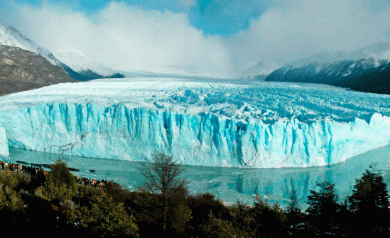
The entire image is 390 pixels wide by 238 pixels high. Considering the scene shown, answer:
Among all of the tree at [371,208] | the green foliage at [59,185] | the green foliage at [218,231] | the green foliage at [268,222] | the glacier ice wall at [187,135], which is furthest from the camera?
the glacier ice wall at [187,135]

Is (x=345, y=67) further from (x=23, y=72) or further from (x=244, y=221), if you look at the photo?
(x=23, y=72)

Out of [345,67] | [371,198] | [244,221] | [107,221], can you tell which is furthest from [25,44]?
[371,198]

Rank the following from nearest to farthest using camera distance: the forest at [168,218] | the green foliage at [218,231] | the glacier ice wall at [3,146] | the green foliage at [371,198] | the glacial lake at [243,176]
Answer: the green foliage at [218,231], the forest at [168,218], the green foliage at [371,198], the glacial lake at [243,176], the glacier ice wall at [3,146]

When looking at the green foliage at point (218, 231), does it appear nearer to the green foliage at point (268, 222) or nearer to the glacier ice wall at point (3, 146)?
the green foliage at point (268, 222)

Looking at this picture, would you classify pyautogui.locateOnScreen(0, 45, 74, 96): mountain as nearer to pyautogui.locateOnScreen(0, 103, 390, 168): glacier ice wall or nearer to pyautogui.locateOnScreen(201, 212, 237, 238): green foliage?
pyautogui.locateOnScreen(0, 103, 390, 168): glacier ice wall

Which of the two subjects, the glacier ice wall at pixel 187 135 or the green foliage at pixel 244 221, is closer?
the green foliage at pixel 244 221

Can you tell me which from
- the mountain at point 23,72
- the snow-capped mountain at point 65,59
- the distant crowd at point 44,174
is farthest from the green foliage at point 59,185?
the snow-capped mountain at point 65,59
